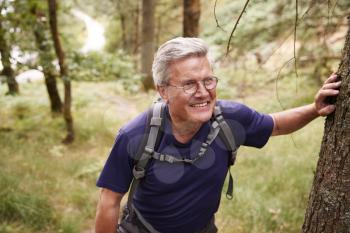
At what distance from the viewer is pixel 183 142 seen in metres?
2.81

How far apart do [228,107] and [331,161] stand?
805 mm

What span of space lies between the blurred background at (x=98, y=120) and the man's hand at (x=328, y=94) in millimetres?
691

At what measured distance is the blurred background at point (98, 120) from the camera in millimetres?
5051

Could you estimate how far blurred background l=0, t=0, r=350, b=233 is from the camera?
5.05 m

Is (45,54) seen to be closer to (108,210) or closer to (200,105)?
(108,210)

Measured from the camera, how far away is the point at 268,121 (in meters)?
3.00

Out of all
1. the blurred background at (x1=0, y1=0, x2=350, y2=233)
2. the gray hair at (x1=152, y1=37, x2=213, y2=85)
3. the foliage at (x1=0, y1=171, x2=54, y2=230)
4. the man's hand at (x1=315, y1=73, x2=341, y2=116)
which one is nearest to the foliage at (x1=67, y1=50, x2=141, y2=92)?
the blurred background at (x1=0, y1=0, x2=350, y2=233)

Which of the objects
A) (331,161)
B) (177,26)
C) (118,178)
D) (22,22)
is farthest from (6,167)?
(177,26)

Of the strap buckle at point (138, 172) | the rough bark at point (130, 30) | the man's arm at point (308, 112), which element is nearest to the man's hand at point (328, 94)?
the man's arm at point (308, 112)

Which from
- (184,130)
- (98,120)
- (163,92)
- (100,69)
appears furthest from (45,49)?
(184,130)

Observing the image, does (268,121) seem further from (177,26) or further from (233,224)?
(177,26)

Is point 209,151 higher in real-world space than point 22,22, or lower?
lower

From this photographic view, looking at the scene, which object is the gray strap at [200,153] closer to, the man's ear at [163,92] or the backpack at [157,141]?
the backpack at [157,141]

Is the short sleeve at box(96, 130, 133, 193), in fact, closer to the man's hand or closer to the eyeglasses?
the eyeglasses
